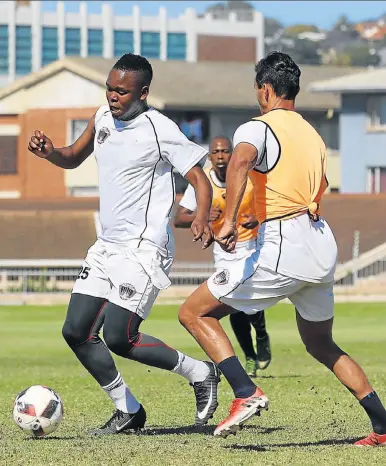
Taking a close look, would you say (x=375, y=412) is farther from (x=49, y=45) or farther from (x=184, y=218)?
(x=49, y=45)

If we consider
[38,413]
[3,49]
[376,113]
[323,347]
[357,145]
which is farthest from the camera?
[3,49]

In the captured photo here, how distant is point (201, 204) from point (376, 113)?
4816cm

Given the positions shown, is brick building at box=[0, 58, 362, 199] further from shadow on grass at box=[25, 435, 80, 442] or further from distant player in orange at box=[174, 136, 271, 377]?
shadow on grass at box=[25, 435, 80, 442]

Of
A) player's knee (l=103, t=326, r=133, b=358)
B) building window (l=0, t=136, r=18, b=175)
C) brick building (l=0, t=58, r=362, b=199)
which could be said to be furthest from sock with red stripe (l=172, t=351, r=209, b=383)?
building window (l=0, t=136, r=18, b=175)

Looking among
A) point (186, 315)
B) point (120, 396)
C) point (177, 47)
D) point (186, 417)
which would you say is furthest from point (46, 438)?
point (177, 47)

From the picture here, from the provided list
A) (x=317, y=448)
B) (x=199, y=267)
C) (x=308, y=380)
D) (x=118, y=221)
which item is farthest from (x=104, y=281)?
(x=199, y=267)

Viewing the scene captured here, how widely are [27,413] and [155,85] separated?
5086cm

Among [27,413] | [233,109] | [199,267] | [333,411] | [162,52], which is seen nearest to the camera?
[27,413]

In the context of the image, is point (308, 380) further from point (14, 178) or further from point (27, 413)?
point (14, 178)

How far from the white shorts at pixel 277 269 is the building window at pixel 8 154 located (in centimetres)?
5390

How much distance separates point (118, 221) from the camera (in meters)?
9.15

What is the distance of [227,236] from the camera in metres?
7.93

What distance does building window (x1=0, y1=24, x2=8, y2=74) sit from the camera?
125m

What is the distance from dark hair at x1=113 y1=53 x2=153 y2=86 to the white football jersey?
0.24 meters
